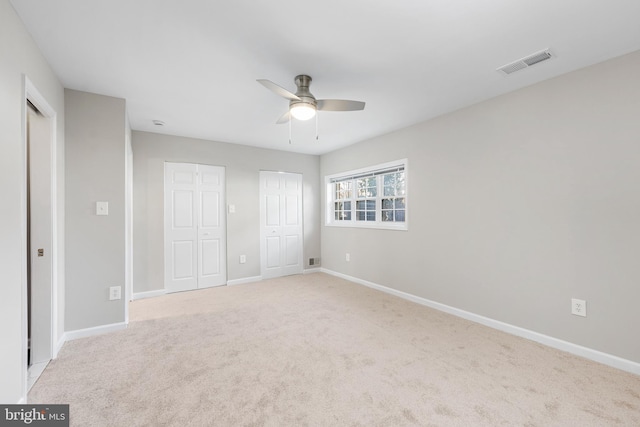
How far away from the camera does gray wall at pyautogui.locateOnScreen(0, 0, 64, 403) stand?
1.51 m

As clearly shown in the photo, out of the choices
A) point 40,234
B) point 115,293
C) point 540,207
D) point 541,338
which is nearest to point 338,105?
point 540,207

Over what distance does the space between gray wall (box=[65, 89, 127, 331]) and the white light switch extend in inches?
1.3

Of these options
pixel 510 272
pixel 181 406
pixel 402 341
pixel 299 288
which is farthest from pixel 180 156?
pixel 510 272

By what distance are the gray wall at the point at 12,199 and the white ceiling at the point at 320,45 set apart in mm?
217

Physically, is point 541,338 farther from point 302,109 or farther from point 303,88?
point 303,88

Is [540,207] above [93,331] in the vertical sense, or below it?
above

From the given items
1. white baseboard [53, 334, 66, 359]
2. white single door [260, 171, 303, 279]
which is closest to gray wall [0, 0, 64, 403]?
white baseboard [53, 334, 66, 359]

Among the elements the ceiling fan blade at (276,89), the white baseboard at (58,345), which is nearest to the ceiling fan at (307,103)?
the ceiling fan blade at (276,89)

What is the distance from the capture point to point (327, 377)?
2.06 metres

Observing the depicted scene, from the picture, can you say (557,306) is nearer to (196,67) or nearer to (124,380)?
(124,380)

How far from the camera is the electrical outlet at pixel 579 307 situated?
2.36 metres

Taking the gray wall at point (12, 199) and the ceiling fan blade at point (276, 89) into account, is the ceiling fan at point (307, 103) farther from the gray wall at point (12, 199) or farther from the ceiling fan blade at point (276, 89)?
the gray wall at point (12, 199)

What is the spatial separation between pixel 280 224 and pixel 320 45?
3715 mm

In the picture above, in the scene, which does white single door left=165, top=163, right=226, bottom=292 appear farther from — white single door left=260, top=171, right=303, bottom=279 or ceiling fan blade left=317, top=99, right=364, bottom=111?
ceiling fan blade left=317, top=99, right=364, bottom=111
